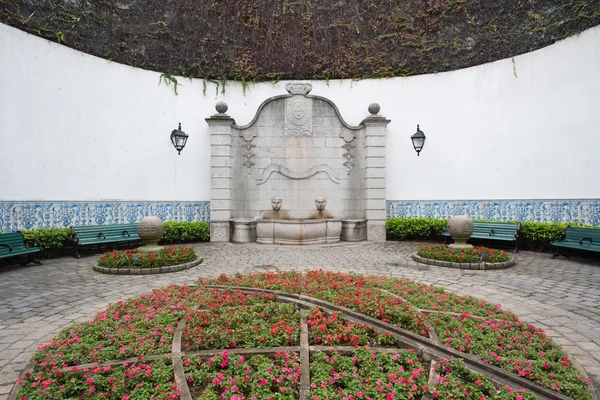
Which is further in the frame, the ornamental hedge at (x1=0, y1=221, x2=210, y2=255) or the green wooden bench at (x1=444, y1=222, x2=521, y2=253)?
the ornamental hedge at (x1=0, y1=221, x2=210, y2=255)

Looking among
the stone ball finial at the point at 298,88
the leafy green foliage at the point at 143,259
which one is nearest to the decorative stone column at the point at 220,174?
the stone ball finial at the point at 298,88

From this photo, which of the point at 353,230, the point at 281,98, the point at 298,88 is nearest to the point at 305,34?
the point at 298,88

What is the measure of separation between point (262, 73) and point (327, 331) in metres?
10.7

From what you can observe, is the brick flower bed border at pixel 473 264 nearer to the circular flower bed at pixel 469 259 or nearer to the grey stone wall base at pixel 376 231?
the circular flower bed at pixel 469 259

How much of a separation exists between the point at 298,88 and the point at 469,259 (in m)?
7.69

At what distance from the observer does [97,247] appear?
927 centimetres

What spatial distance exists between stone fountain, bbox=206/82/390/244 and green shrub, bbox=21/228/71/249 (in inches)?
168

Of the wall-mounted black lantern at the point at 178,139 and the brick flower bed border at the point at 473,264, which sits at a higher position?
the wall-mounted black lantern at the point at 178,139

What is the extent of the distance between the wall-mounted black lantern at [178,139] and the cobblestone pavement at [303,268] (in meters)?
3.41

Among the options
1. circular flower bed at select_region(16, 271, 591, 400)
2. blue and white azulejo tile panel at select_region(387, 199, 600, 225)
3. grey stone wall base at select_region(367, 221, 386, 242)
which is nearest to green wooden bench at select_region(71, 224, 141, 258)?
circular flower bed at select_region(16, 271, 591, 400)

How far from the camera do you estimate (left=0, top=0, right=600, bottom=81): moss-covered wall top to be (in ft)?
33.5

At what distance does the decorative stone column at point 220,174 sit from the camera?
10.9 meters

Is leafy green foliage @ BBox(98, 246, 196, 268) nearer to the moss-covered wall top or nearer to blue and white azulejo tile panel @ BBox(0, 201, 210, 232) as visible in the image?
blue and white azulejo tile panel @ BBox(0, 201, 210, 232)

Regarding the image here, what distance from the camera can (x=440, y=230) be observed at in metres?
10.5
